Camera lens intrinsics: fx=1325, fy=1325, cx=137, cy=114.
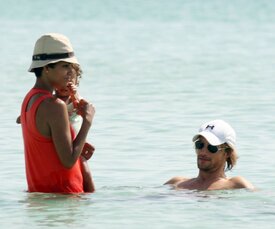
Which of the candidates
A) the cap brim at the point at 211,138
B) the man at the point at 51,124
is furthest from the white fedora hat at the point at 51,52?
the cap brim at the point at 211,138

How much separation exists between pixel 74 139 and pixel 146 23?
36.3 meters

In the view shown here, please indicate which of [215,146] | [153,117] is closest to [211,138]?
[215,146]

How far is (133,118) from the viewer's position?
661 inches

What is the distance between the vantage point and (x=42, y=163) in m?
9.52

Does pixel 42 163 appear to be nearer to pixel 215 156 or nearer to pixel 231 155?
pixel 215 156

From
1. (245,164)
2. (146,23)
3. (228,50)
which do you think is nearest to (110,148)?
(245,164)

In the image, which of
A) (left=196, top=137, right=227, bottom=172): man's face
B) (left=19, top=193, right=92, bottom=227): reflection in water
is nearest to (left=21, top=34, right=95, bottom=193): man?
(left=19, top=193, right=92, bottom=227): reflection in water

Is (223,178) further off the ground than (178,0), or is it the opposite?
(178,0)

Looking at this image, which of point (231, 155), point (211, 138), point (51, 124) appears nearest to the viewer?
point (51, 124)

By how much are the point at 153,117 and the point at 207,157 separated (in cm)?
649

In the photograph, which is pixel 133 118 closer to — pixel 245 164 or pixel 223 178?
pixel 245 164

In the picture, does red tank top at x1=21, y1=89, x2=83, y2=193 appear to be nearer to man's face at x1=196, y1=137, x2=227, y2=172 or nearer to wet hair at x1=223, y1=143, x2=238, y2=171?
man's face at x1=196, y1=137, x2=227, y2=172

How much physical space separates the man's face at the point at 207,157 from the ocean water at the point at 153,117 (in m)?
0.21

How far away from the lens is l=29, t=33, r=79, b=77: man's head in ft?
31.1
